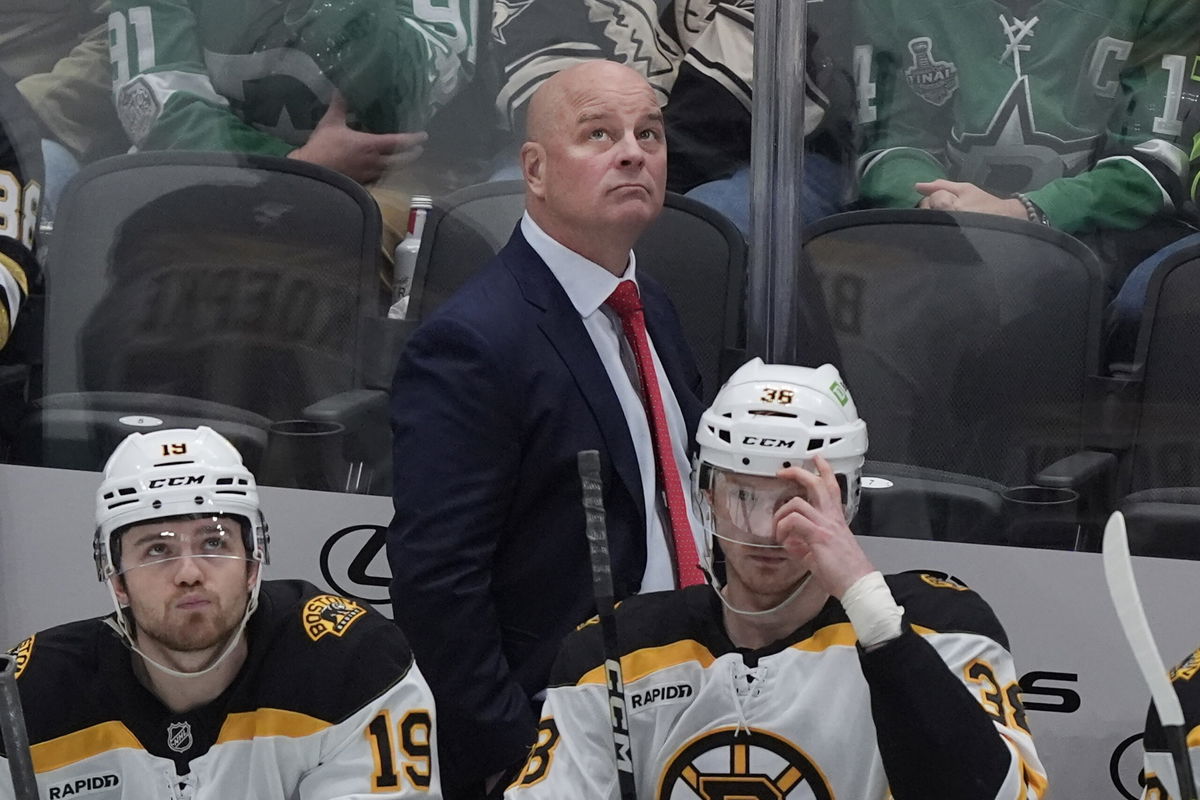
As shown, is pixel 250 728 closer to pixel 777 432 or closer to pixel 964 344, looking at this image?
pixel 777 432

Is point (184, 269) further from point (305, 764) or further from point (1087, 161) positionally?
point (1087, 161)

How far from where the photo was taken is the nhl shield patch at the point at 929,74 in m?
2.91

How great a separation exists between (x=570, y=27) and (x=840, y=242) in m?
0.57

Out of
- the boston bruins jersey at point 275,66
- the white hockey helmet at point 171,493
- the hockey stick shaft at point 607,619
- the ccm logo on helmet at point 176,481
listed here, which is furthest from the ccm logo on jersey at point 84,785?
the boston bruins jersey at point 275,66

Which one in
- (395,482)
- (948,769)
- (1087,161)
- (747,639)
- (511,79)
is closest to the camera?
(948,769)

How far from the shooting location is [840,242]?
293cm

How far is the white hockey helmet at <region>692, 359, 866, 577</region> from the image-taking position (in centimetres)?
229

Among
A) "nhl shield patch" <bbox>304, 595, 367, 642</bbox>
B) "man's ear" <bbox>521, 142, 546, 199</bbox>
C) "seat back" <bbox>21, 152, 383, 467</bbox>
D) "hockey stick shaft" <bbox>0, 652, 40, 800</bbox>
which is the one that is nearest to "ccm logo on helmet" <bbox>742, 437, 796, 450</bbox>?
"nhl shield patch" <bbox>304, 595, 367, 642</bbox>

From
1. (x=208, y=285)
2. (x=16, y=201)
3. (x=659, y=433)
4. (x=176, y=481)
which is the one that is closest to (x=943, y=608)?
(x=659, y=433)

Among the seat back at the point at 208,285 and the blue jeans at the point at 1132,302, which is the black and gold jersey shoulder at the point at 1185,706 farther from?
the seat back at the point at 208,285

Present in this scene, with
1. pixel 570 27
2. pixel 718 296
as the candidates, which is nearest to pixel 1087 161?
pixel 718 296

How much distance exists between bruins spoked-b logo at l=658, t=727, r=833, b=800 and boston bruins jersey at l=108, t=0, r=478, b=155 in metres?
1.29

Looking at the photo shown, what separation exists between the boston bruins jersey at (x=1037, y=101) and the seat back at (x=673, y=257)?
0.84ft

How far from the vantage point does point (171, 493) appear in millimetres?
2426
